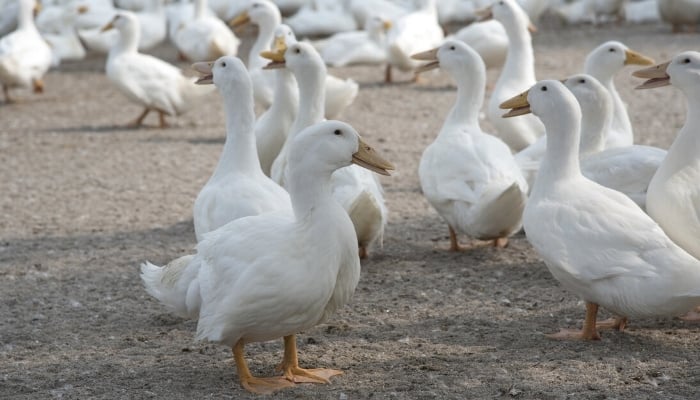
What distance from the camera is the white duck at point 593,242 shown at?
14.9 ft

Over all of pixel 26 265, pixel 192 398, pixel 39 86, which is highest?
pixel 192 398

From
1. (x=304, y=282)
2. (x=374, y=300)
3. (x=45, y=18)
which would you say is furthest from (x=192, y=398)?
(x=45, y=18)

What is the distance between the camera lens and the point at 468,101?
6.91 metres

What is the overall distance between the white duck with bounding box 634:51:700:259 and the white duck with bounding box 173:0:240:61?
7.93m

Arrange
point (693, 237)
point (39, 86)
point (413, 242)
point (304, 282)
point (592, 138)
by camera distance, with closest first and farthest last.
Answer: point (304, 282) → point (693, 237) → point (592, 138) → point (413, 242) → point (39, 86)

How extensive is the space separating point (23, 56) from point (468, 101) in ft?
21.2

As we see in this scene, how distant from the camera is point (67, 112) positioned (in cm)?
1161

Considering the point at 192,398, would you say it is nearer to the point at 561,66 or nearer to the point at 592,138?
the point at 592,138

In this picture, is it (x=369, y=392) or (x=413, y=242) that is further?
(x=413, y=242)

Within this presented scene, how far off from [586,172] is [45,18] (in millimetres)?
10803

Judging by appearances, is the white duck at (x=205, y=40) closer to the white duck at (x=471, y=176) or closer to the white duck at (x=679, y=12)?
the white duck at (x=679, y=12)

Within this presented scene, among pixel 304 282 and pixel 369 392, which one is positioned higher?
pixel 304 282

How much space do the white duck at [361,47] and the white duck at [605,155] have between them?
709 cm

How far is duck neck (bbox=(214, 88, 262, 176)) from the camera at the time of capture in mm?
5684
